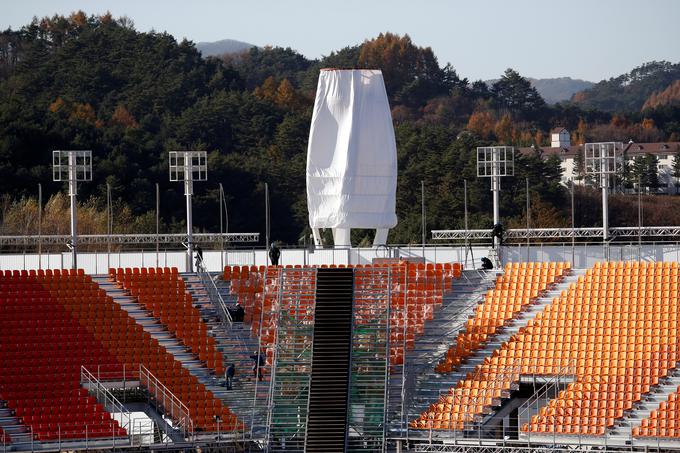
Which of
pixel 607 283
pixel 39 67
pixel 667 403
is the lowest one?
pixel 667 403

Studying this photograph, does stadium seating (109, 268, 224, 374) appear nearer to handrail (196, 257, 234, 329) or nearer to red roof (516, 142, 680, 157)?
handrail (196, 257, 234, 329)

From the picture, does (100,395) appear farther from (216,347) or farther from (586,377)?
(586,377)

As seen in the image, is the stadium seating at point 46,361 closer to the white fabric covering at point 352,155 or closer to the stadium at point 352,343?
the stadium at point 352,343

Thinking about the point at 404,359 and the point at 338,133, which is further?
the point at 338,133

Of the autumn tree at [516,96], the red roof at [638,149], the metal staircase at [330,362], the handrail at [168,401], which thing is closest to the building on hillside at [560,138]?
the red roof at [638,149]

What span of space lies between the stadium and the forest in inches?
991

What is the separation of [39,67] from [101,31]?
8194mm

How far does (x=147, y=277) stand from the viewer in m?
44.5

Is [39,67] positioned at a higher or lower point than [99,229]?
higher

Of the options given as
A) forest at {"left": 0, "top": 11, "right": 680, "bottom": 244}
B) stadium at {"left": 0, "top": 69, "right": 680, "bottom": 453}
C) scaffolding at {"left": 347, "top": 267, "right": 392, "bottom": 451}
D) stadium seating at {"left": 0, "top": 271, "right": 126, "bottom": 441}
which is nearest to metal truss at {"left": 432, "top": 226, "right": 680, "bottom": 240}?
stadium at {"left": 0, "top": 69, "right": 680, "bottom": 453}

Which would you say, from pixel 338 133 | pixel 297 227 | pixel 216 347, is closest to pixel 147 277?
pixel 216 347

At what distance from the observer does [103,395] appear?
3947 cm

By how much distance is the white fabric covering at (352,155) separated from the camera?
4600 cm

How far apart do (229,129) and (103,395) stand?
64.4 metres
